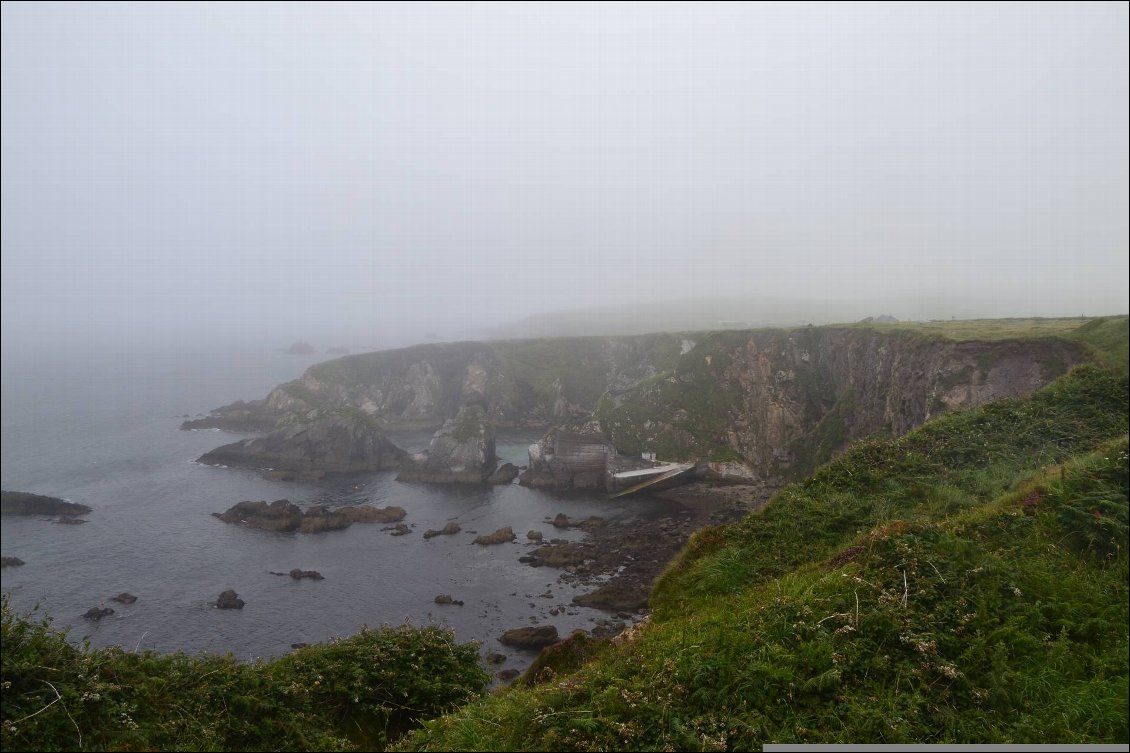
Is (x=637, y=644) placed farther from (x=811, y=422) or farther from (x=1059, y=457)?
(x=811, y=422)

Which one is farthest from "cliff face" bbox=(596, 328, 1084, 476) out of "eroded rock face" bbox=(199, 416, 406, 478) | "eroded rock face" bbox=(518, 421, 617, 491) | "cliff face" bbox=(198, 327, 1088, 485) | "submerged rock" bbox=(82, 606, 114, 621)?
"submerged rock" bbox=(82, 606, 114, 621)

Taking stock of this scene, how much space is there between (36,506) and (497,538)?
4048cm

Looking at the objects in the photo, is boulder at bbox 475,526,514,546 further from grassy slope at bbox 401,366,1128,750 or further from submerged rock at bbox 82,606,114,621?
grassy slope at bbox 401,366,1128,750

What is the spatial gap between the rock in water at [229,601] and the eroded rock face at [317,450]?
27.8m

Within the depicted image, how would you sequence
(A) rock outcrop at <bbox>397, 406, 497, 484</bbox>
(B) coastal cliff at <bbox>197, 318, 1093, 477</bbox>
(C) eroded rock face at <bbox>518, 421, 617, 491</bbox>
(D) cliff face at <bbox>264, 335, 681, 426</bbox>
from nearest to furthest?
(B) coastal cliff at <bbox>197, 318, 1093, 477</bbox>
(C) eroded rock face at <bbox>518, 421, 617, 491</bbox>
(A) rock outcrop at <bbox>397, 406, 497, 484</bbox>
(D) cliff face at <bbox>264, 335, 681, 426</bbox>

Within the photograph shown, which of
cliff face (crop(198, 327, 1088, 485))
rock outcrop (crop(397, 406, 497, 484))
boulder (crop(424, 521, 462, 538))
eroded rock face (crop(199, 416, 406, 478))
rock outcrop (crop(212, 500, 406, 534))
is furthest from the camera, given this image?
eroded rock face (crop(199, 416, 406, 478))

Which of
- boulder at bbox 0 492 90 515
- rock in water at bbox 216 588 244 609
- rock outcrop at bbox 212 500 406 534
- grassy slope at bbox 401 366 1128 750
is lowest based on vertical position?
rock in water at bbox 216 588 244 609

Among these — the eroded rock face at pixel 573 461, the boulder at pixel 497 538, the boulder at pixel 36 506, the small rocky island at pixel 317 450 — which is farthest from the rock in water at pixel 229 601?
the eroded rock face at pixel 573 461

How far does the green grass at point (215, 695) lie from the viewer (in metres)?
6.72

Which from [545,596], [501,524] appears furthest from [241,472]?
[545,596]

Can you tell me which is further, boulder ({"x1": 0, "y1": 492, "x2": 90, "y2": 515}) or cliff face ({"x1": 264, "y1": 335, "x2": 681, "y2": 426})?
cliff face ({"x1": 264, "y1": 335, "x2": 681, "y2": 426})

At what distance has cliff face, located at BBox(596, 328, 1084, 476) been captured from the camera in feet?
104

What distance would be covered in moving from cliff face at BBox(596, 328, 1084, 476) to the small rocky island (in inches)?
1067

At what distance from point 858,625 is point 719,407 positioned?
181 feet
